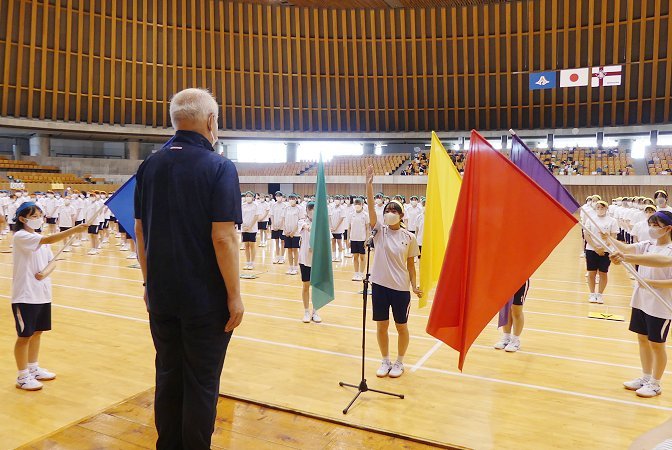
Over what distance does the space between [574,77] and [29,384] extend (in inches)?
1027

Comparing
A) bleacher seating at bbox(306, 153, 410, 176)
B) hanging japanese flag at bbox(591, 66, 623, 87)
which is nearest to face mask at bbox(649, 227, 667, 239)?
bleacher seating at bbox(306, 153, 410, 176)

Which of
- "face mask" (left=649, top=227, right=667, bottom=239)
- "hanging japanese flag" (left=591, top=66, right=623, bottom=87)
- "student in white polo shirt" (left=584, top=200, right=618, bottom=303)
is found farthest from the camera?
"hanging japanese flag" (left=591, top=66, right=623, bottom=87)

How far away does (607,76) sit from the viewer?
2350cm

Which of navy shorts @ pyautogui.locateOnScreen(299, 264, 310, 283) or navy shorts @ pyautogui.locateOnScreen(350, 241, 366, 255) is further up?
navy shorts @ pyautogui.locateOnScreen(350, 241, 366, 255)

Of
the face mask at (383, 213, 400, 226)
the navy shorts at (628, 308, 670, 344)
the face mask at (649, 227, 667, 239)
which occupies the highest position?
the face mask at (383, 213, 400, 226)

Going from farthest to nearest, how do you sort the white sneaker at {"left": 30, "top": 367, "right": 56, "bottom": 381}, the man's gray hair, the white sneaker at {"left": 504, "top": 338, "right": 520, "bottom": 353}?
the white sneaker at {"left": 504, "top": 338, "right": 520, "bottom": 353}
the white sneaker at {"left": 30, "top": 367, "right": 56, "bottom": 381}
the man's gray hair

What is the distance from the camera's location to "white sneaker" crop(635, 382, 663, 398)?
4.44m

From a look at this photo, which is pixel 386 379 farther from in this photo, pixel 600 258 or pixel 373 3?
pixel 373 3

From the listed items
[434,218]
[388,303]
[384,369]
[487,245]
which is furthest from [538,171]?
[384,369]

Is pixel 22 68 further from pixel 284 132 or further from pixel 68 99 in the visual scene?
pixel 284 132

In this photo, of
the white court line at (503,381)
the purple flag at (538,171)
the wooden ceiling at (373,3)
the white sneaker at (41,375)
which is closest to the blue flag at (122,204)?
the white sneaker at (41,375)

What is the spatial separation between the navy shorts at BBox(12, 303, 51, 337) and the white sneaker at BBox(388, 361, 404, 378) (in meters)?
3.31

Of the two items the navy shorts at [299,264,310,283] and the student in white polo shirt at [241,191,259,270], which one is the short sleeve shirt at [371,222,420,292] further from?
the student in white polo shirt at [241,191,259,270]

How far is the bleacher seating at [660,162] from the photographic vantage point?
21.0 m
